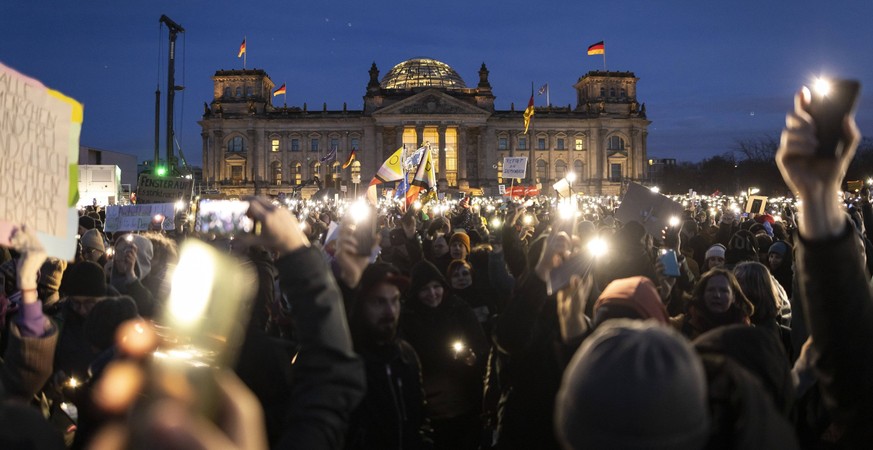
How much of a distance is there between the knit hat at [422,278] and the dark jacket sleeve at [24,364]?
227 cm

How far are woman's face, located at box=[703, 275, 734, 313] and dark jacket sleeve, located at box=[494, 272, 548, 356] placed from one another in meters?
1.36

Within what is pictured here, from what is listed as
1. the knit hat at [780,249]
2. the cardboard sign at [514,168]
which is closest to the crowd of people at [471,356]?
the knit hat at [780,249]

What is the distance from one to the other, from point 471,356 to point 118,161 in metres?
63.5

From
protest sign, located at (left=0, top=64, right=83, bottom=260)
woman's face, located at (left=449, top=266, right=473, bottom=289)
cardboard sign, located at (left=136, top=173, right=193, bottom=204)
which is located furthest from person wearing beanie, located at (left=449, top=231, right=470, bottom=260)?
cardboard sign, located at (left=136, top=173, right=193, bottom=204)

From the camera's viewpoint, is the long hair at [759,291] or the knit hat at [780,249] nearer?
the long hair at [759,291]

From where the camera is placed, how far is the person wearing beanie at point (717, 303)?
4.20 m

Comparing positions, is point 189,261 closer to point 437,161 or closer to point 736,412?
point 736,412

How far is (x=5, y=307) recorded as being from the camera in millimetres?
5520

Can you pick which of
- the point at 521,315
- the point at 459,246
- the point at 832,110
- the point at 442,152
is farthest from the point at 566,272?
the point at 442,152

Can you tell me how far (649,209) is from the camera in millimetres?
8148

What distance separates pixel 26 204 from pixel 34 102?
1.57 feet

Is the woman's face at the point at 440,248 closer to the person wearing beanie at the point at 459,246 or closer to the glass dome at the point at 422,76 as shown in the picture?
the person wearing beanie at the point at 459,246

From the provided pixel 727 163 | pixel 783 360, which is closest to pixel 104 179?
pixel 783 360

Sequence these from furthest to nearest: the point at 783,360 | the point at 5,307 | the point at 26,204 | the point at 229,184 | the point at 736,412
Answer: the point at 229,184 < the point at 5,307 < the point at 26,204 < the point at 783,360 < the point at 736,412
